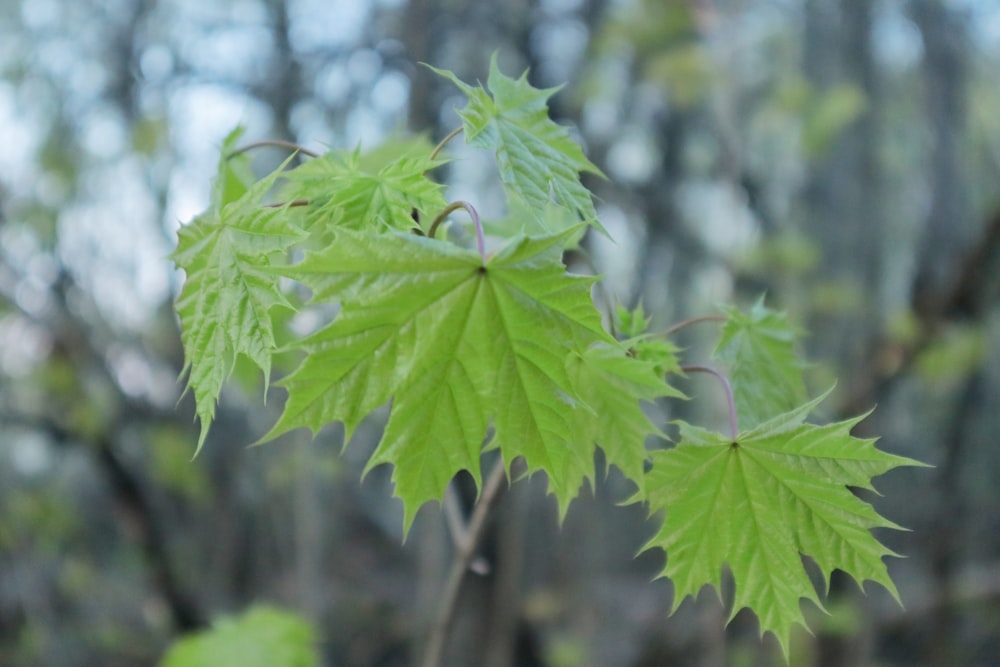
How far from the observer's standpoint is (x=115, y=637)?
5594 millimetres

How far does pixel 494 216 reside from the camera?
9.14 feet

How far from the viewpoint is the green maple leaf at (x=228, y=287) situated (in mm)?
858

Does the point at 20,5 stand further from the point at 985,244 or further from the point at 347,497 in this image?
the point at 985,244

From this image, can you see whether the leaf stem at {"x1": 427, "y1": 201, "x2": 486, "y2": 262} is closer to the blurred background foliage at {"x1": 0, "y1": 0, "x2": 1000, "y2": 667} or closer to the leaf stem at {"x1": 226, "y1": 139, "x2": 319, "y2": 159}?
the leaf stem at {"x1": 226, "y1": 139, "x2": 319, "y2": 159}

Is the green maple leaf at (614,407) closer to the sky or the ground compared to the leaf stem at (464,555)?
closer to the sky

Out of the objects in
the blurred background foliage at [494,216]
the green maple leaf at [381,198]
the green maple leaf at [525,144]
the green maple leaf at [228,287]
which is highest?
the green maple leaf at [525,144]

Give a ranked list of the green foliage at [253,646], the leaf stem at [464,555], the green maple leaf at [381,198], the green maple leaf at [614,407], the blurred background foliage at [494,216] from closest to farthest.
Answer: the green maple leaf at [381,198] < the green maple leaf at [614,407] < the leaf stem at [464,555] < the green foliage at [253,646] < the blurred background foliage at [494,216]

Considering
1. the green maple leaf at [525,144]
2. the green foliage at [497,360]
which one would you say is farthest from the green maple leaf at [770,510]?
the green maple leaf at [525,144]

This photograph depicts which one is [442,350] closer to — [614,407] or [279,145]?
[614,407]

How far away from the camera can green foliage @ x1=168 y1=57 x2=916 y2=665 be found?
79 cm

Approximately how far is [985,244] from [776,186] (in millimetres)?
3301

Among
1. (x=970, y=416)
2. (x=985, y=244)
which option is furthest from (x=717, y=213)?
(x=985, y=244)

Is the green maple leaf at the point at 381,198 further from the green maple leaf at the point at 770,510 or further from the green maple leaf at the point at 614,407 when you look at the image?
the green maple leaf at the point at 770,510

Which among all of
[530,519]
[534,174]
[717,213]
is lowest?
[530,519]
